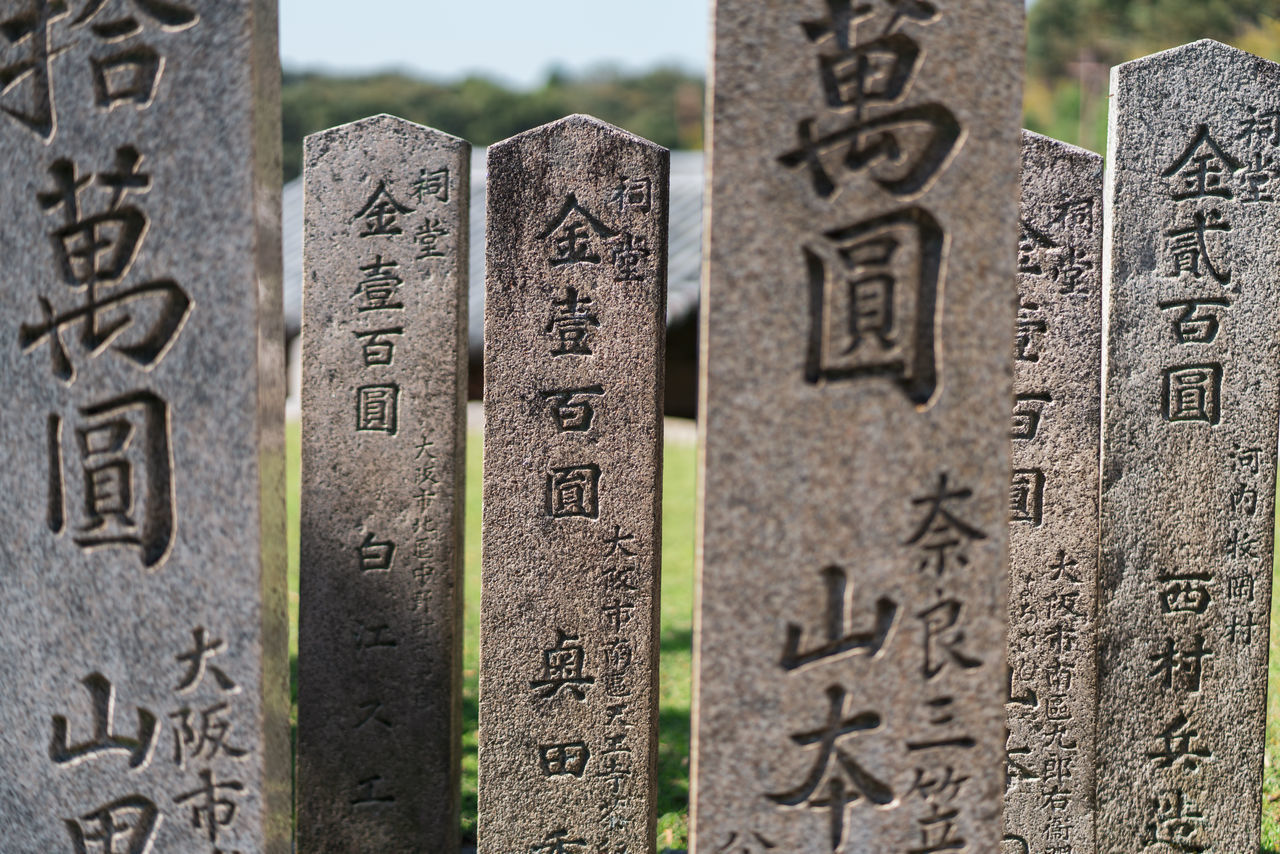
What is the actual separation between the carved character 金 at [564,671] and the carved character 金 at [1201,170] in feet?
8.21

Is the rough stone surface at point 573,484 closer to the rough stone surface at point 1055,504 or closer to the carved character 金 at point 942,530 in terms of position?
the rough stone surface at point 1055,504

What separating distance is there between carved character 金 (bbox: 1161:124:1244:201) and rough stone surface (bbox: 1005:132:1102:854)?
26 centimetres

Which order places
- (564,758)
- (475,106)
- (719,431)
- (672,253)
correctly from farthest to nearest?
(475,106) < (672,253) < (564,758) < (719,431)

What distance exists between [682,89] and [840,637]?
41.2m

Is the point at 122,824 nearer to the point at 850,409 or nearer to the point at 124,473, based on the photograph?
the point at 124,473

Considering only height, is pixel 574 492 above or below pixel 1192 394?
below

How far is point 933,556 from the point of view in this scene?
7.52ft

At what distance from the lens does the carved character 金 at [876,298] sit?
2.25m

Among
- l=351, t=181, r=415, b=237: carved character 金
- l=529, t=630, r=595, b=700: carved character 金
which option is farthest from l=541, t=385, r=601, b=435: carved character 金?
l=351, t=181, r=415, b=237: carved character 金

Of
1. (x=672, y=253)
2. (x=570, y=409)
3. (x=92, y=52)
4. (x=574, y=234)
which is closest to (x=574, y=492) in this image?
(x=570, y=409)

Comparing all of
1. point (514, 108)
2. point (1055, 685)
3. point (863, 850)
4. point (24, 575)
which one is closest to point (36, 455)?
point (24, 575)

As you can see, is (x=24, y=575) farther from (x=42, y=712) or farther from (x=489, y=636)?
(x=489, y=636)

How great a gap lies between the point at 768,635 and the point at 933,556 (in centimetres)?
41

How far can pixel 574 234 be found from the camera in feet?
11.6
